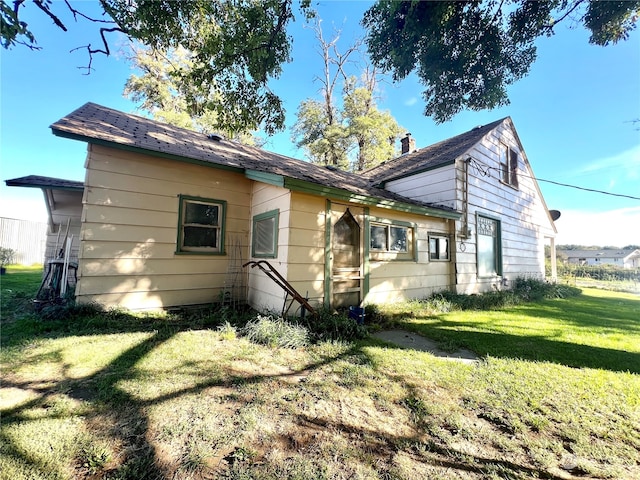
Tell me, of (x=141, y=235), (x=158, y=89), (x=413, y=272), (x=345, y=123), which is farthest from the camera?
(x=345, y=123)

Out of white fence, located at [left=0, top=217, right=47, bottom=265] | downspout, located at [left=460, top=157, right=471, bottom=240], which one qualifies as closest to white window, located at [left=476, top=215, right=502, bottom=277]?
downspout, located at [left=460, top=157, right=471, bottom=240]

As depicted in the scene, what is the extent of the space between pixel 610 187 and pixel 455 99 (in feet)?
16.9

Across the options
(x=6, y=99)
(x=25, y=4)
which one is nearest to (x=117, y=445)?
(x=25, y=4)

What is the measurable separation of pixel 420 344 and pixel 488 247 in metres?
6.45

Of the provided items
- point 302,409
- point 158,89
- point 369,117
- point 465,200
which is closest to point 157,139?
point 302,409

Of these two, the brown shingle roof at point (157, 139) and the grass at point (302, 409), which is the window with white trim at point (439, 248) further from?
the grass at point (302, 409)

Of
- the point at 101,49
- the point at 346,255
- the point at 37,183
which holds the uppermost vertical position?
the point at 101,49

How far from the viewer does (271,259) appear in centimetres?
527

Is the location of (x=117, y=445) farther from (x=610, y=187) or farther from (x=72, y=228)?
(x=610, y=187)

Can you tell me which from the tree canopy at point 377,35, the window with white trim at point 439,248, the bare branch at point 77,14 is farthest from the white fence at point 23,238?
the window with white trim at point 439,248

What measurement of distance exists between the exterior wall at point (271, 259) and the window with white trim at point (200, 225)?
29.2 inches

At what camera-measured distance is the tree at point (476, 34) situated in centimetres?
514

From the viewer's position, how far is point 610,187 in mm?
7309

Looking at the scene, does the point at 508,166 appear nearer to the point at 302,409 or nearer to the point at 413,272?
the point at 413,272
